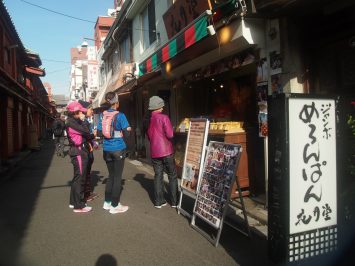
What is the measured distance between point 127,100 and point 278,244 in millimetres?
13986

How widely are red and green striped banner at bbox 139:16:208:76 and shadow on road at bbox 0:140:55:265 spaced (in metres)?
4.49

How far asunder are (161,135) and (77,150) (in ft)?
4.90

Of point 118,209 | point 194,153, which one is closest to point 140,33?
point 118,209

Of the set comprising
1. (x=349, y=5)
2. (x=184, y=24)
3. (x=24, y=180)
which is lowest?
(x=24, y=180)

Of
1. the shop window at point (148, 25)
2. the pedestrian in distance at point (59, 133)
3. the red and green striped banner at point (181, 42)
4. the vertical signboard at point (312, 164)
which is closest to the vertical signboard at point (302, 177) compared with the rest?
the vertical signboard at point (312, 164)

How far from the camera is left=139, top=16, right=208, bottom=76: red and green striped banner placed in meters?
7.00

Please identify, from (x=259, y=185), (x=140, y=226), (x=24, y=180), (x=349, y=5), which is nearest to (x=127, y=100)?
(x=24, y=180)

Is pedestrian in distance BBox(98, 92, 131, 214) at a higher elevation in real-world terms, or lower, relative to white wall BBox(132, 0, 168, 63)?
lower

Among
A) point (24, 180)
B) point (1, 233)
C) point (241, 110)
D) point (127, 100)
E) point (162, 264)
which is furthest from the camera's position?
point (127, 100)

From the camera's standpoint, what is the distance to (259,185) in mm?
7074

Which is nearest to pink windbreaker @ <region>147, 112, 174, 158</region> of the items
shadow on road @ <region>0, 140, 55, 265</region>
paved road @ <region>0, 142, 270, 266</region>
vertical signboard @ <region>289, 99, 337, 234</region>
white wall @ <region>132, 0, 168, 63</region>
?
paved road @ <region>0, 142, 270, 266</region>

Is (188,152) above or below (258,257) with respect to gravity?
above

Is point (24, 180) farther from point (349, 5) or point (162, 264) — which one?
point (349, 5)

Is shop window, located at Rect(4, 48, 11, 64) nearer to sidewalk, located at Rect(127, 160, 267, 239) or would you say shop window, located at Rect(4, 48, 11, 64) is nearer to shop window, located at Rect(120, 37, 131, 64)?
shop window, located at Rect(120, 37, 131, 64)
